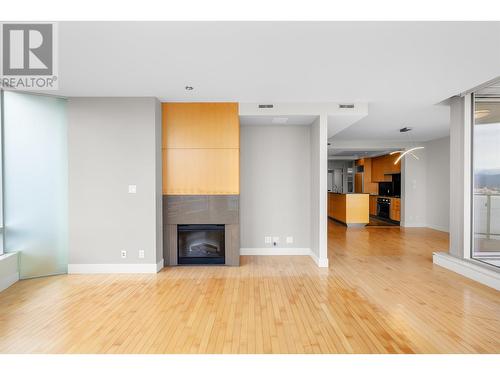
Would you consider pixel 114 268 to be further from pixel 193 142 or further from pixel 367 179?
pixel 367 179

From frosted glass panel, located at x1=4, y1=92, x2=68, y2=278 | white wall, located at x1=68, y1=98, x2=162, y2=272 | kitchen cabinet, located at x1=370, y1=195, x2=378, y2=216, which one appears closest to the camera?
frosted glass panel, located at x1=4, y1=92, x2=68, y2=278

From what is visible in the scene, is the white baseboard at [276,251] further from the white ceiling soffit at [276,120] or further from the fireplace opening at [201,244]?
the white ceiling soffit at [276,120]

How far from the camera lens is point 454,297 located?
10.5 ft

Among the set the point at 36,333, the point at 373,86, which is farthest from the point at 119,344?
the point at 373,86

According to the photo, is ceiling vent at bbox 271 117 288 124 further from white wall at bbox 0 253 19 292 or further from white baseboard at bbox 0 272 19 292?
white baseboard at bbox 0 272 19 292

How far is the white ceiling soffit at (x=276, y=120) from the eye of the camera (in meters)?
4.56

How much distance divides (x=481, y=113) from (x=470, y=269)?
90.2 inches

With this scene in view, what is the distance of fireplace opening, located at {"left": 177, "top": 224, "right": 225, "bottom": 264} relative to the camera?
444 cm

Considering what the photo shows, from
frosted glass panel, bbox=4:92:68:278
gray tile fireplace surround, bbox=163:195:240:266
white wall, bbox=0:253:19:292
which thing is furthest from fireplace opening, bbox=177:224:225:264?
white wall, bbox=0:253:19:292

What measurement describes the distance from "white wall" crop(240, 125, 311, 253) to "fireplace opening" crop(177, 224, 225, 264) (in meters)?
0.86

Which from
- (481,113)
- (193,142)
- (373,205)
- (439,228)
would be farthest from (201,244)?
(373,205)

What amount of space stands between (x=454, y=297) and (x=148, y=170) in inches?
171

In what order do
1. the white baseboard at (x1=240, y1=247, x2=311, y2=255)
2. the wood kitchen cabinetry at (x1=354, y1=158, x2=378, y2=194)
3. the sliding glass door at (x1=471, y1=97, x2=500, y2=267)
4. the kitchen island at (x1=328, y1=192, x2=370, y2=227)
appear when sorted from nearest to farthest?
1. the sliding glass door at (x1=471, y1=97, x2=500, y2=267)
2. the white baseboard at (x1=240, y1=247, x2=311, y2=255)
3. the kitchen island at (x1=328, y1=192, x2=370, y2=227)
4. the wood kitchen cabinetry at (x1=354, y1=158, x2=378, y2=194)
